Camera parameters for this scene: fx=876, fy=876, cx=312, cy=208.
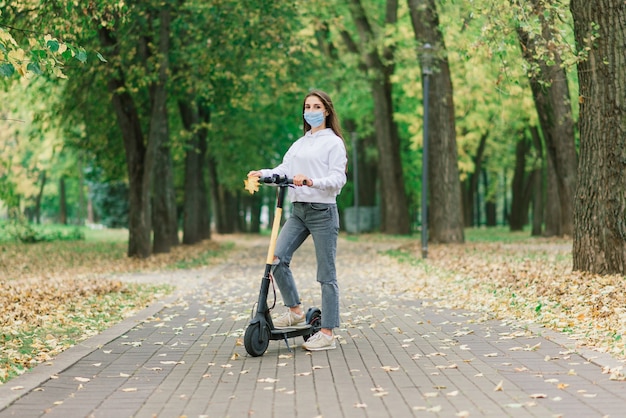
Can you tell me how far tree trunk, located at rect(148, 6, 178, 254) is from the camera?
2067 cm

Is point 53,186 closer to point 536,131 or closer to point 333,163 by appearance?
point 536,131

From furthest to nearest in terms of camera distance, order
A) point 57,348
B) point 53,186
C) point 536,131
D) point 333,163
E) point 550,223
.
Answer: point 53,186, point 536,131, point 550,223, point 57,348, point 333,163

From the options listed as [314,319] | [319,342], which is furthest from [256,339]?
[314,319]

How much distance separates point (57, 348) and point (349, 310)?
161 inches

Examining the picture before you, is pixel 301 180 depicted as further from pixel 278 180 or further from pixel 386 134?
pixel 386 134

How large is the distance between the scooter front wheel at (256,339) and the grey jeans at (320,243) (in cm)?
48

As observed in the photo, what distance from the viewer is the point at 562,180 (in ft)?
79.8

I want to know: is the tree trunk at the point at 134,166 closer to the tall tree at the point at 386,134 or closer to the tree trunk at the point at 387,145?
the tall tree at the point at 386,134

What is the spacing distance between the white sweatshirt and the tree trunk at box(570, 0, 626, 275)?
546cm

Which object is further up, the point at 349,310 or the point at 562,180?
the point at 562,180

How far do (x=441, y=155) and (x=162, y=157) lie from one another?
7.90m

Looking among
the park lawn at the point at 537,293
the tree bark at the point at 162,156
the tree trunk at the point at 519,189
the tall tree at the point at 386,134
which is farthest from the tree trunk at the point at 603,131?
the tree trunk at the point at 519,189

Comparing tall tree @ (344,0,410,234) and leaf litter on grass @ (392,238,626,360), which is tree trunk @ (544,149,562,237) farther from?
leaf litter on grass @ (392,238,626,360)

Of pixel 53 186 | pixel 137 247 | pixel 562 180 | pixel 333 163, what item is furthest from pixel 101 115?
pixel 53 186
